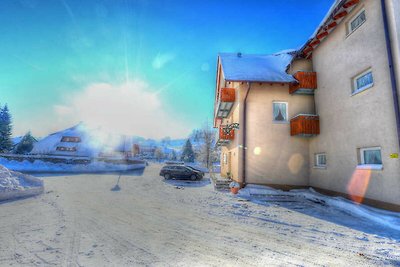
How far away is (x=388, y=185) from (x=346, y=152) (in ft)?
9.27

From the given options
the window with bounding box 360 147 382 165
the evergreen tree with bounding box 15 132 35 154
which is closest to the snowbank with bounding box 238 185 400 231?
the window with bounding box 360 147 382 165

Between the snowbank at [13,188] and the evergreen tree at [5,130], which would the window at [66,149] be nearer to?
the evergreen tree at [5,130]

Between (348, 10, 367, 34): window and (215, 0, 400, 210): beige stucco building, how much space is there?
0.05 metres

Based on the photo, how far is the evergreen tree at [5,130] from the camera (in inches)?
1417

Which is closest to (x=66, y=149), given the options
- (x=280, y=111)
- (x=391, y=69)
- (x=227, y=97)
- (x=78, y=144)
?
(x=78, y=144)

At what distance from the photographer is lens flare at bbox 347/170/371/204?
9.58m

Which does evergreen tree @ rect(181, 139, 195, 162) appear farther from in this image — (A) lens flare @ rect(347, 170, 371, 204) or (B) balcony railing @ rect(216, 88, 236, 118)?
(A) lens flare @ rect(347, 170, 371, 204)

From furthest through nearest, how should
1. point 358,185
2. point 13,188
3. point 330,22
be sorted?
point 330,22
point 13,188
point 358,185

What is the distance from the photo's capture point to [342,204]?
9.93 meters

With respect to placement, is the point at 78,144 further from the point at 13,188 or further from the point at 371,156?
the point at 371,156

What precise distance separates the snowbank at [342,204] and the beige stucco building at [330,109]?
48 cm

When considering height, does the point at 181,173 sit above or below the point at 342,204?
above

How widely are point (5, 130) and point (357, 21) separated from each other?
1925 inches

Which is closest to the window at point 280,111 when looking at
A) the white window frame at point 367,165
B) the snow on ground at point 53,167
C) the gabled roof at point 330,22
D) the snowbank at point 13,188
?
the gabled roof at point 330,22
